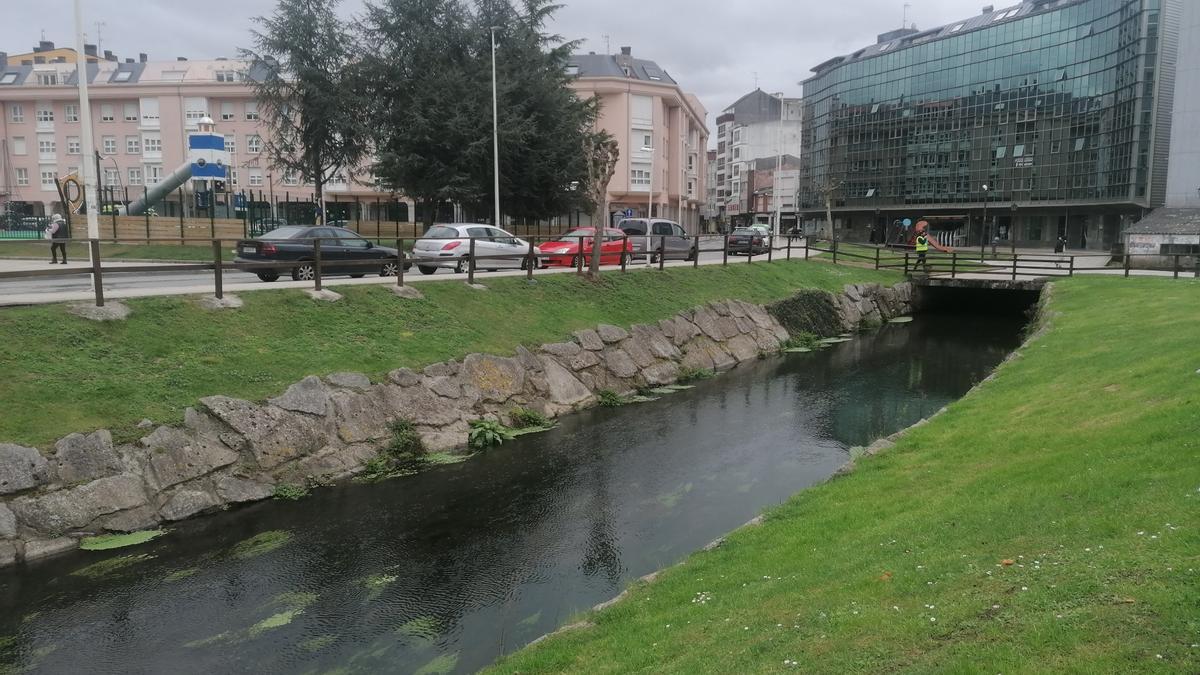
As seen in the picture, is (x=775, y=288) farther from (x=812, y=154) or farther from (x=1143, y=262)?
(x=812, y=154)

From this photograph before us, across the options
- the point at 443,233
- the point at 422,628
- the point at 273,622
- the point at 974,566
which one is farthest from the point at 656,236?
the point at 974,566

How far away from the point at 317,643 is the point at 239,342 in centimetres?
689

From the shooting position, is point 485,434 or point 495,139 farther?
point 495,139

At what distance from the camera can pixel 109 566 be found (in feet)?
28.3

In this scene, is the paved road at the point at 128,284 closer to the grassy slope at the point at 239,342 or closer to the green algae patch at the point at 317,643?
the grassy slope at the point at 239,342

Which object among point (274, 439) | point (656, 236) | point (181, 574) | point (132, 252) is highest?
point (656, 236)

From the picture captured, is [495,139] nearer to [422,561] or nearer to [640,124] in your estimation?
[422,561]

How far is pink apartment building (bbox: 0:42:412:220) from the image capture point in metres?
66.2

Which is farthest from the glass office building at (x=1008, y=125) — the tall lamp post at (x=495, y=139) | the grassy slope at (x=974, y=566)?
the grassy slope at (x=974, y=566)

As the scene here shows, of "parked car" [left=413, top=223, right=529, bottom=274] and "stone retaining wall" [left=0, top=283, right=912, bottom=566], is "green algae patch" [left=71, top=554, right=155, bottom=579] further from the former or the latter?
"parked car" [left=413, top=223, right=529, bottom=274]

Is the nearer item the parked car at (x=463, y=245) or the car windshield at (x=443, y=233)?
the parked car at (x=463, y=245)

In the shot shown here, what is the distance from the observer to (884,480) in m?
8.93

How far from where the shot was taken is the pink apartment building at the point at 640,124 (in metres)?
64.7

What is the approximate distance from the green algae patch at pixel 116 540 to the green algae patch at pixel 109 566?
0.91ft
